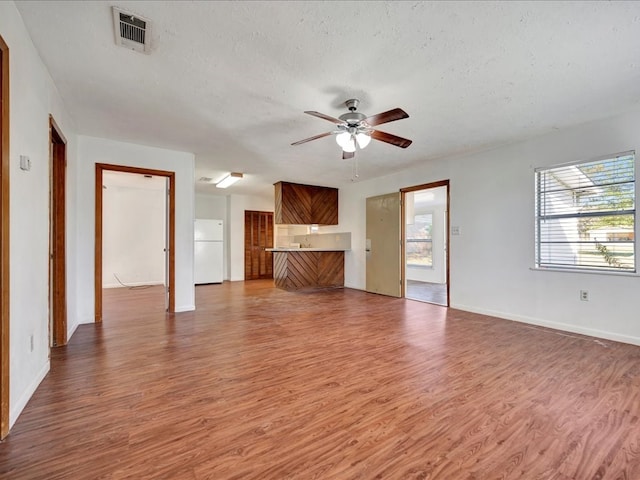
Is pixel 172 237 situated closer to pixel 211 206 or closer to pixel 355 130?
pixel 355 130

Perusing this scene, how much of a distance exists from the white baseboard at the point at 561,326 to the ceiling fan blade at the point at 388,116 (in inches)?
129

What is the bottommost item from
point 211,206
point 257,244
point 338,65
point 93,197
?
point 257,244

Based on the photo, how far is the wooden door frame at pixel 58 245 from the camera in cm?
319

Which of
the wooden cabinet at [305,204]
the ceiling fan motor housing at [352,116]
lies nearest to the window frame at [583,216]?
the ceiling fan motor housing at [352,116]

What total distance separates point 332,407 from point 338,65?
2.53m

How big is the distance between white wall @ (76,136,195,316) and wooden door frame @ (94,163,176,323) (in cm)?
5

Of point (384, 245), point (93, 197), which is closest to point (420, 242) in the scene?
point (384, 245)

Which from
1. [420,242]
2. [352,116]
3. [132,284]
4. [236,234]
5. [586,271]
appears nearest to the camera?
[352,116]

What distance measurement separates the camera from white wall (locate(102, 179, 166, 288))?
23.5ft

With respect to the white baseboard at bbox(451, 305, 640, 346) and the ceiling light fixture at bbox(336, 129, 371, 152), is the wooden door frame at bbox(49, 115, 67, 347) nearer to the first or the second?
the ceiling light fixture at bbox(336, 129, 371, 152)

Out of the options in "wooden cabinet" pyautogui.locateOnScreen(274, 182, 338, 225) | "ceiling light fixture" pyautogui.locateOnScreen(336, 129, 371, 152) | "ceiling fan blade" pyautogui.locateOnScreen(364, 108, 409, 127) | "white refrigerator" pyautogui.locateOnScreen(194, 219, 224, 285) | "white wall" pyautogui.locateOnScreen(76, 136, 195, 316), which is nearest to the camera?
"ceiling fan blade" pyautogui.locateOnScreen(364, 108, 409, 127)

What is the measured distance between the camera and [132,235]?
24.3 feet

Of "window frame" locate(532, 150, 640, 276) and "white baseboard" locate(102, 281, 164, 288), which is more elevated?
"window frame" locate(532, 150, 640, 276)

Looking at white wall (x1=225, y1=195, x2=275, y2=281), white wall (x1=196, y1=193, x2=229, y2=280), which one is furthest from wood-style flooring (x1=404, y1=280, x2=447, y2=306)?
white wall (x1=196, y1=193, x2=229, y2=280)
